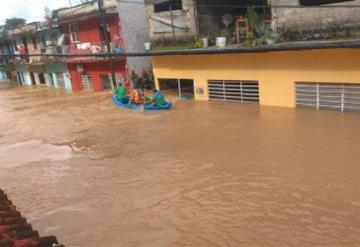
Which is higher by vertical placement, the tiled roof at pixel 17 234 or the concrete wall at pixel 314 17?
the concrete wall at pixel 314 17

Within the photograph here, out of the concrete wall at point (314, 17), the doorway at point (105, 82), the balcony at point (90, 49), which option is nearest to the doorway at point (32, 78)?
the balcony at point (90, 49)

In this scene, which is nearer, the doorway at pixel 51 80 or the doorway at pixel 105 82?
the doorway at pixel 105 82

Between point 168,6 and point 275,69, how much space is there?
9.31 metres

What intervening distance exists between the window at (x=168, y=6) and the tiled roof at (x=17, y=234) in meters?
19.6

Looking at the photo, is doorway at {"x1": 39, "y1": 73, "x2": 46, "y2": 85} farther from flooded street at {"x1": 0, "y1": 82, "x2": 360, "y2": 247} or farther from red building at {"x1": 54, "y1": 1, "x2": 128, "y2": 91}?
flooded street at {"x1": 0, "y1": 82, "x2": 360, "y2": 247}

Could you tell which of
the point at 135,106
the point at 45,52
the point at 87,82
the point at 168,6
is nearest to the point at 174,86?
the point at 168,6

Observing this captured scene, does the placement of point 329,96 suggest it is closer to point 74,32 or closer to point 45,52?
point 74,32

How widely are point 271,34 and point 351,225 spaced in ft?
36.9

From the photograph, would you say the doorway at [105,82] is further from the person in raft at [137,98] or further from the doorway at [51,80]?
the doorway at [51,80]

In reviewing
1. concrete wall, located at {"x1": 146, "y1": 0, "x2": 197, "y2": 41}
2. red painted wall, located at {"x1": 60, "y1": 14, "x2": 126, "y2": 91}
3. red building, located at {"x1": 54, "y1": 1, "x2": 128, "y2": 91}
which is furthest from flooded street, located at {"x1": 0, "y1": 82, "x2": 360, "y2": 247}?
red building, located at {"x1": 54, "y1": 1, "x2": 128, "y2": 91}

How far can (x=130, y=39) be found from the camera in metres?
27.1

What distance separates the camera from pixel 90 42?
99.0 ft

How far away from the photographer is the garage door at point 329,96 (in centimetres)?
1611

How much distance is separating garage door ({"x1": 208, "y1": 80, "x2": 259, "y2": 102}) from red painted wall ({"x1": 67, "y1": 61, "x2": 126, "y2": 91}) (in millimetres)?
A: 8163
